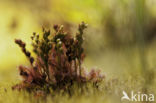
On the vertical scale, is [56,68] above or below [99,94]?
above

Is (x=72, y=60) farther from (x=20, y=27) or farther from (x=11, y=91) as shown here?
(x=20, y=27)

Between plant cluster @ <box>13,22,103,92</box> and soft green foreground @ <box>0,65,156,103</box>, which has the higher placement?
plant cluster @ <box>13,22,103,92</box>

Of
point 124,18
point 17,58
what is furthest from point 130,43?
point 17,58

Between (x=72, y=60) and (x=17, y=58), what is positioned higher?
(x=17, y=58)

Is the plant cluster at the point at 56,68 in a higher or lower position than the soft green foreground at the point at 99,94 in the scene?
higher

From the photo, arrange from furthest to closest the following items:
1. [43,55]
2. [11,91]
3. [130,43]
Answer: [11,91] < [43,55] < [130,43]

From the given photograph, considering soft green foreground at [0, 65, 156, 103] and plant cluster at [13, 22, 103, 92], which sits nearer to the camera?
soft green foreground at [0, 65, 156, 103]

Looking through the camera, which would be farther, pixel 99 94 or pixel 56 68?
pixel 56 68

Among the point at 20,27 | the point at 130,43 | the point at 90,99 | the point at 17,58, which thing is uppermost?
the point at 20,27

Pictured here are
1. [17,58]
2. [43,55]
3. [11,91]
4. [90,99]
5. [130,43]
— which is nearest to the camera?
[130,43]

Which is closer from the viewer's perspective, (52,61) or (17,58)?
(52,61)

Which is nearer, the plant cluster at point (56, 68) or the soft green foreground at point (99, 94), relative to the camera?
the soft green foreground at point (99, 94)
